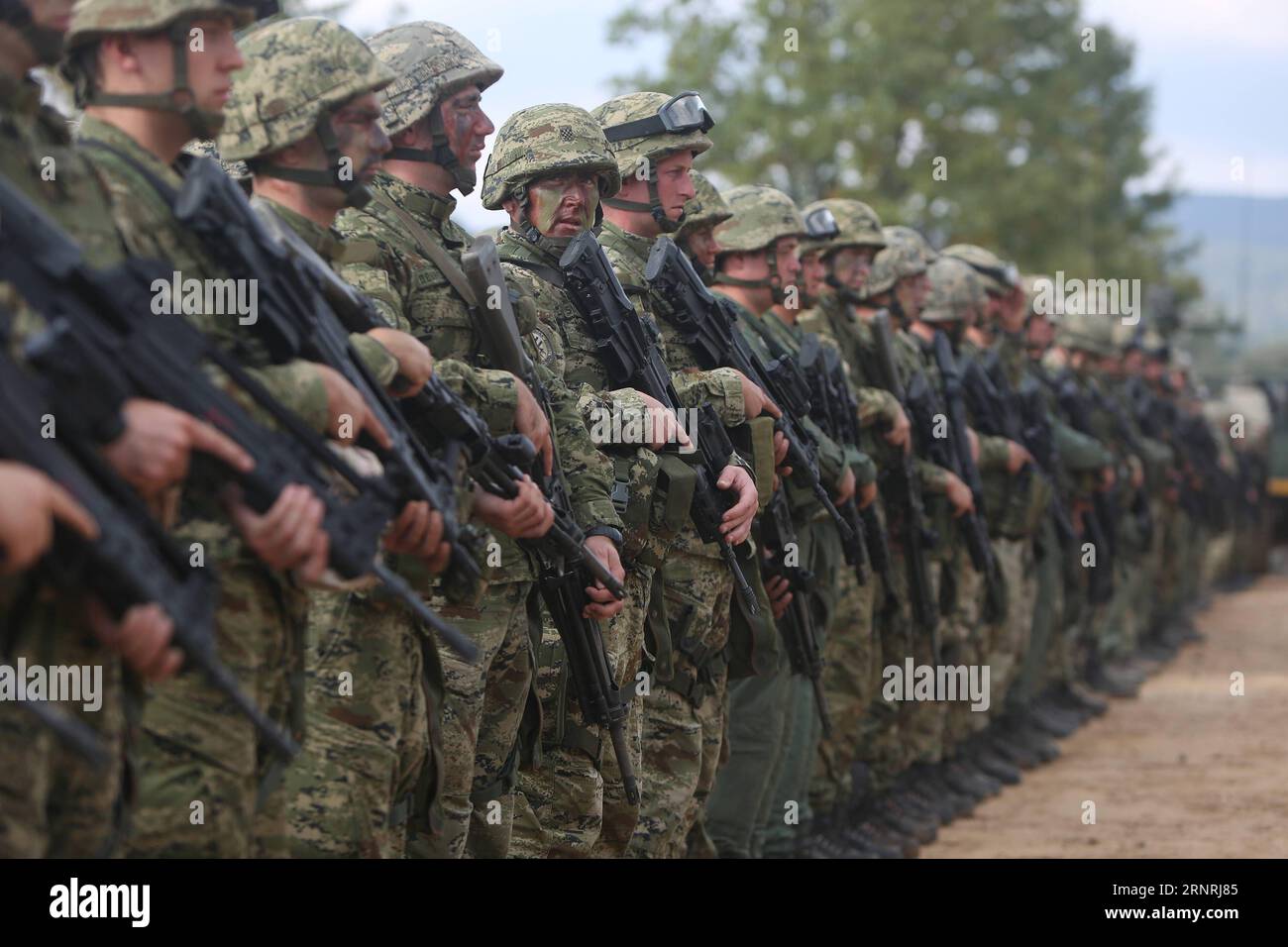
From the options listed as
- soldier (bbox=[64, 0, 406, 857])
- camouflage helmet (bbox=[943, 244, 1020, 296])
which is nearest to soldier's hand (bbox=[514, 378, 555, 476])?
soldier (bbox=[64, 0, 406, 857])

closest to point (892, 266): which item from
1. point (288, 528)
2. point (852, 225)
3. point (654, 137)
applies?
point (852, 225)

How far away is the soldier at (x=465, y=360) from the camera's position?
4.95 m

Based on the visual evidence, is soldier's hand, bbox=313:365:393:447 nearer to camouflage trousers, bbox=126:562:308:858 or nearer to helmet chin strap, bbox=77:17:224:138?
camouflage trousers, bbox=126:562:308:858

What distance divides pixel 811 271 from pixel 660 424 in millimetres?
2449

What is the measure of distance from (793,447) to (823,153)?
23.9 meters

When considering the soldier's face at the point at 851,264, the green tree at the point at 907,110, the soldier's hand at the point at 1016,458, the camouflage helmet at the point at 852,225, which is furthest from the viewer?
the green tree at the point at 907,110

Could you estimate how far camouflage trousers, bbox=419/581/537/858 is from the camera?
495 centimetres

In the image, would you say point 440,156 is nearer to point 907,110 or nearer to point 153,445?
point 153,445

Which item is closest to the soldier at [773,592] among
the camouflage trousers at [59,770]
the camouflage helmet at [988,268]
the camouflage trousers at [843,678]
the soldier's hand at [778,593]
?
the soldier's hand at [778,593]

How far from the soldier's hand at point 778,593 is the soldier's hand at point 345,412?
11.0ft

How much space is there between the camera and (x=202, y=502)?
367 centimetres

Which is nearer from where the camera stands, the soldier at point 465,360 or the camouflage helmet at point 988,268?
the soldier at point 465,360

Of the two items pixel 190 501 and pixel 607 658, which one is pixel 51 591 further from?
pixel 607 658

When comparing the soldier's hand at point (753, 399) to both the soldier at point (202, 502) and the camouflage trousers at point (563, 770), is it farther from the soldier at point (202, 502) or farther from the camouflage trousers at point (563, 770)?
the soldier at point (202, 502)
